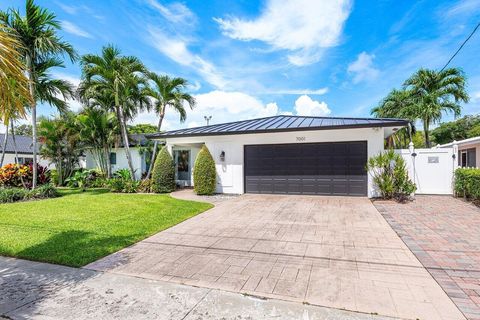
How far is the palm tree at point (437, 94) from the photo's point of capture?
16062mm

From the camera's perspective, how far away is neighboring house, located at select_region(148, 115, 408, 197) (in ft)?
34.4

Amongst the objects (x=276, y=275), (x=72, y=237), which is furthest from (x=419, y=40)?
(x=72, y=237)

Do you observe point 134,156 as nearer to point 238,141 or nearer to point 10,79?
point 238,141

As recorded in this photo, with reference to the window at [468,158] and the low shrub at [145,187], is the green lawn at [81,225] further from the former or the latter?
the window at [468,158]

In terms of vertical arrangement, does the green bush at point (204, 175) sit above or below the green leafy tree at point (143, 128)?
below

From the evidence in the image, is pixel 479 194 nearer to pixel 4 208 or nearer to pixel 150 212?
pixel 150 212

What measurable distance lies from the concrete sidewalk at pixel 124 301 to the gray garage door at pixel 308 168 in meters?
8.65

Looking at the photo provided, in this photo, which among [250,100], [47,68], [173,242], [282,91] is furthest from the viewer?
[250,100]

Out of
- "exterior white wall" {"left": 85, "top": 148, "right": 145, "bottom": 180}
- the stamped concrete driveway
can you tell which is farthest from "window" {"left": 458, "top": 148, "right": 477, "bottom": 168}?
"exterior white wall" {"left": 85, "top": 148, "right": 145, "bottom": 180}

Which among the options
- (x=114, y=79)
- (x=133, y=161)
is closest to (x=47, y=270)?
(x=114, y=79)

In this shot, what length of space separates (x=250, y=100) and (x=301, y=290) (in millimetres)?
21384

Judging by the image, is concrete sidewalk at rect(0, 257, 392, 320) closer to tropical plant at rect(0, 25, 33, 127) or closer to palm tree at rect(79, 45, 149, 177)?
tropical plant at rect(0, 25, 33, 127)

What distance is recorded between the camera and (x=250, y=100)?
23.3m

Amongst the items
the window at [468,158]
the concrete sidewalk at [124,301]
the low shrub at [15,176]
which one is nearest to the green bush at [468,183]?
the window at [468,158]
